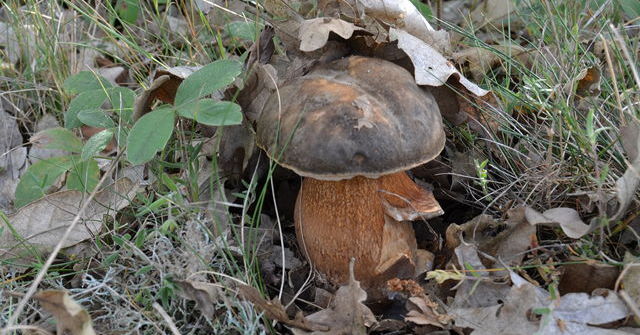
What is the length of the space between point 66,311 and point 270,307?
1.45 feet

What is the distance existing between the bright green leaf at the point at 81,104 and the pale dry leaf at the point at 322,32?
0.64 m

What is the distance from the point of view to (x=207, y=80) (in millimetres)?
1544

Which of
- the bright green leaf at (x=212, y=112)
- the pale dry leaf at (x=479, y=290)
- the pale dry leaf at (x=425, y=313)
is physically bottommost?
the pale dry leaf at (x=425, y=313)

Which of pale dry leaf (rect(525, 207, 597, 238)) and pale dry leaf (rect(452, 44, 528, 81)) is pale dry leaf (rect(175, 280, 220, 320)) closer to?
pale dry leaf (rect(525, 207, 597, 238))

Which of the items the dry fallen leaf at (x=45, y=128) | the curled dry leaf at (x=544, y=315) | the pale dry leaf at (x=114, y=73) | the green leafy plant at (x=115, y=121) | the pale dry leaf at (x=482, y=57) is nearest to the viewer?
the curled dry leaf at (x=544, y=315)

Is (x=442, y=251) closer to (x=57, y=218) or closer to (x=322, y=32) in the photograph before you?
(x=322, y=32)

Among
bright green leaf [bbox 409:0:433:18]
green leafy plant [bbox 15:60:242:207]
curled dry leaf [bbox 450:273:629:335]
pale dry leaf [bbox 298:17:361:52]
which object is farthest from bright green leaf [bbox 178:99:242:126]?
bright green leaf [bbox 409:0:433:18]

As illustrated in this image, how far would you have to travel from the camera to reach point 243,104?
1692 millimetres

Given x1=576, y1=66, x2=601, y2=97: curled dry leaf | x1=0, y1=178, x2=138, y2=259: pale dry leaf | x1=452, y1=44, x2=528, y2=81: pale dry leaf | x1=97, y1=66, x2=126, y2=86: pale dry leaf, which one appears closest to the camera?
x1=0, y1=178, x2=138, y2=259: pale dry leaf

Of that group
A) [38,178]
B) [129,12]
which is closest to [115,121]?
[38,178]

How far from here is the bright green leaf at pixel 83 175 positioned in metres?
1.70

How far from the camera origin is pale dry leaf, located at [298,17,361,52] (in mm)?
1512

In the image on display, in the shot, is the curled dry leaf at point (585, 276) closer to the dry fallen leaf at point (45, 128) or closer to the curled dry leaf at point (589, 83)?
the curled dry leaf at point (589, 83)

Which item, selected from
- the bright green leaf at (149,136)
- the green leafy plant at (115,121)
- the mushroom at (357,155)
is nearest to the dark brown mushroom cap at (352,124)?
the mushroom at (357,155)
